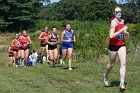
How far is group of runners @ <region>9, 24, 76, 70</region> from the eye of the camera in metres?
17.2

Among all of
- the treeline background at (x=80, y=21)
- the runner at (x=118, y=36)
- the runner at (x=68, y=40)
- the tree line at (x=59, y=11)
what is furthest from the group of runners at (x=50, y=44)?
the tree line at (x=59, y=11)

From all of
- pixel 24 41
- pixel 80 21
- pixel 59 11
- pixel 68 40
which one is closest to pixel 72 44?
pixel 68 40

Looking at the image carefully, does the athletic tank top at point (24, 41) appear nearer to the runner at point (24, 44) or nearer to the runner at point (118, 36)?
the runner at point (24, 44)

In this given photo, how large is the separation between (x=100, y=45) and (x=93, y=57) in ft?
3.67

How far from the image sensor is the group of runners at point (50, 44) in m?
17.2

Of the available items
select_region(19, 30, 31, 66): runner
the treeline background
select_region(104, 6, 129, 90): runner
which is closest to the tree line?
the treeline background

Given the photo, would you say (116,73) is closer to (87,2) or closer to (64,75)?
(64,75)

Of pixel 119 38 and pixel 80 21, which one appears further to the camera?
pixel 80 21

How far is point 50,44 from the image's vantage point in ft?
62.4

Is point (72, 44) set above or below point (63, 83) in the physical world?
above

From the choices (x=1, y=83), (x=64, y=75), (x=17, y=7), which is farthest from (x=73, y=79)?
(x=17, y=7)

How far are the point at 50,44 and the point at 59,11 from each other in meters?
120

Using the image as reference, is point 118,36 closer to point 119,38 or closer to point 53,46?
point 119,38

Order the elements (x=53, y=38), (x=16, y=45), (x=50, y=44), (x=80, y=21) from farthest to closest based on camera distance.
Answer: (x=80, y=21), (x=16, y=45), (x=53, y=38), (x=50, y=44)
